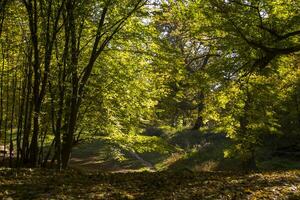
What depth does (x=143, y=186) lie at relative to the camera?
23.2 ft

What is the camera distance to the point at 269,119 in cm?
1430

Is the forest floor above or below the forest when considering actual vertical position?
below

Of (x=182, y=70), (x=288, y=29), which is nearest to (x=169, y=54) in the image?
(x=182, y=70)

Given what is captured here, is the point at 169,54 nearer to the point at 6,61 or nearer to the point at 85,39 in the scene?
the point at 85,39

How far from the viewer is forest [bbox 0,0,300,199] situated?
23.6 ft

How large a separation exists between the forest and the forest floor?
0.02 metres

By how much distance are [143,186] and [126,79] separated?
18.5ft

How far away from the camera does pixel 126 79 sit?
12141 millimetres

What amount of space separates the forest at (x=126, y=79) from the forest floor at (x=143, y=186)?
20mm

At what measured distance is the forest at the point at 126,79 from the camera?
7.18 m

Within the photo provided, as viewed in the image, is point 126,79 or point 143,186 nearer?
point 143,186

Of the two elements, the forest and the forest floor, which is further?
the forest

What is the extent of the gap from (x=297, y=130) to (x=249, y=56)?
32.6 ft

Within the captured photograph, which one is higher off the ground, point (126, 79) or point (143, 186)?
point (126, 79)
